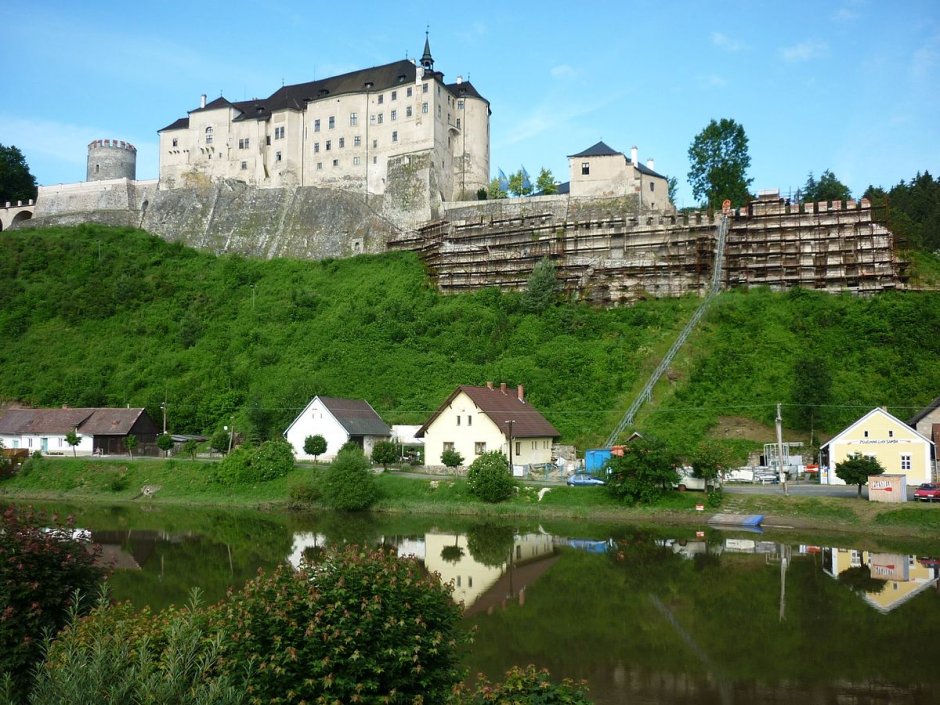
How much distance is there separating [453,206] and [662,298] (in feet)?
70.1

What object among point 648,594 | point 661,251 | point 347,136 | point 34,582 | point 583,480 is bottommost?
point 648,594

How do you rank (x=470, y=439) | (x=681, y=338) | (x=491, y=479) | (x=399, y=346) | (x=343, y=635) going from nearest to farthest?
(x=343, y=635), (x=491, y=479), (x=470, y=439), (x=681, y=338), (x=399, y=346)

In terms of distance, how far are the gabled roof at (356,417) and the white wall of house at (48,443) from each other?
16.3 metres

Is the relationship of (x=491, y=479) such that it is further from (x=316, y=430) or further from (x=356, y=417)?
(x=316, y=430)

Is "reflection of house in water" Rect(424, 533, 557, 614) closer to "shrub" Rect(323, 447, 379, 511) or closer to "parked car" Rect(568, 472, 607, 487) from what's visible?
"parked car" Rect(568, 472, 607, 487)

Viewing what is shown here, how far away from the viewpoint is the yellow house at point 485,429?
42250 mm

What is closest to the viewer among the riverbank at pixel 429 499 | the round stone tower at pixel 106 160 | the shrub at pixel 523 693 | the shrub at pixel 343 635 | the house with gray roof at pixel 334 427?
the shrub at pixel 343 635

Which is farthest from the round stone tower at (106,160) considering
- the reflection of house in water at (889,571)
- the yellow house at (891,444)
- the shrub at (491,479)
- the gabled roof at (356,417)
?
the reflection of house in water at (889,571)

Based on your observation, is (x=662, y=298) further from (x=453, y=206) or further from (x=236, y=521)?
(x=236, y=521)

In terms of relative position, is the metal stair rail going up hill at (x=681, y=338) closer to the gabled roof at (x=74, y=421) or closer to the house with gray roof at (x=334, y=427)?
the house with gray roof at (x=334, y=427)

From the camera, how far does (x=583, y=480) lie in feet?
126

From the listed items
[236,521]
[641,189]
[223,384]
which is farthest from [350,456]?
[641,189]

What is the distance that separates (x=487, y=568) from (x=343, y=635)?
676 inches

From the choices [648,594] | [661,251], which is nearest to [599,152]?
[661,251]
